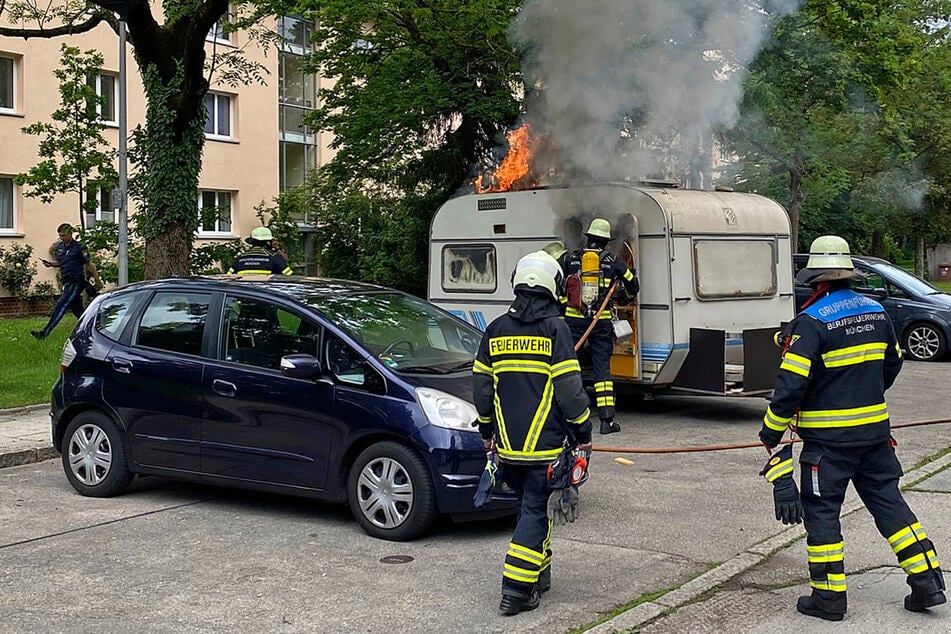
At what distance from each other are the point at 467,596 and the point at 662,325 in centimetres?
606

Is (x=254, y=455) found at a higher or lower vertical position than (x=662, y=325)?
lower

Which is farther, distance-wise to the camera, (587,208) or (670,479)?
(587,208)

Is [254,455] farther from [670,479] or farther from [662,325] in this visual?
[662,325]

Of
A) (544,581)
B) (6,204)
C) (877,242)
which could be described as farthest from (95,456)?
(877,242)

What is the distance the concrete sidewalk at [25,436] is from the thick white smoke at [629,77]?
5959mm

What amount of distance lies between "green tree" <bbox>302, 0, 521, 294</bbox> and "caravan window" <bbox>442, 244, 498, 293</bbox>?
3.29m

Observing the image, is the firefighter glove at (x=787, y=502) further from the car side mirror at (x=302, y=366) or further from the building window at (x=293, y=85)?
the building window at (x=293, y=85)

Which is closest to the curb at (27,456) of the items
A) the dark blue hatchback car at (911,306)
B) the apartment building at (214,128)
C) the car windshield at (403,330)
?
the car windshield at (403,330)

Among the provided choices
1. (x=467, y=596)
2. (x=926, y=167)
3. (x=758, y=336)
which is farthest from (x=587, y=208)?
(x=926, y=167)

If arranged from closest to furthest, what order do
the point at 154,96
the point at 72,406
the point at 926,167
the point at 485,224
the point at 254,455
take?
A: 1. the point at 254,455
2. the point at 72,406
3. the point at 485,224
4. the point at 154,96
5. the point at 926,167

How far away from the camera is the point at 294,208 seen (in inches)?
971

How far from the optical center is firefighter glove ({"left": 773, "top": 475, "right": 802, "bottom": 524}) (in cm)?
504

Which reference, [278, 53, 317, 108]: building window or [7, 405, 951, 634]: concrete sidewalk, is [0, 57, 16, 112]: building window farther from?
[7, 405, 951, 634]: concrete sidewalk

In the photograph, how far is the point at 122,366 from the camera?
306 inches
